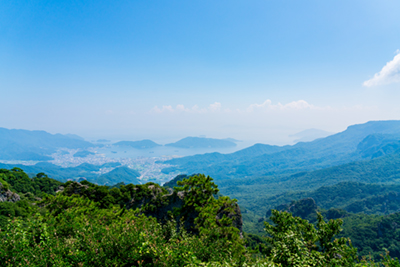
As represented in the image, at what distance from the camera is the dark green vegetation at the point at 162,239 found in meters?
5.21

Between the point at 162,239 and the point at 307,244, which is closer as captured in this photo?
the point at 162,239

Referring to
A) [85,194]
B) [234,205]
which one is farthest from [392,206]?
[85,194]

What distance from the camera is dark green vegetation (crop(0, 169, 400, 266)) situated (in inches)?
205

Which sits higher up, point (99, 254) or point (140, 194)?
point (99, 254)

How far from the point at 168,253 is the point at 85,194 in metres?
16.2

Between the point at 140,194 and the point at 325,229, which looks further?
the point at 140,194

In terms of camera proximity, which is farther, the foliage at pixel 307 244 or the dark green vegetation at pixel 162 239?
the foliage at pixel 307 244

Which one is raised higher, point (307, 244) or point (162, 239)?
point (162, 239)

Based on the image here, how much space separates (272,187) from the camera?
19462 cm

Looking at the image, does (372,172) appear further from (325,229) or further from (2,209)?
(2,209)

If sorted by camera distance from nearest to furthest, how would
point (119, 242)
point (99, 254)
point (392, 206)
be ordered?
point (99, 254) < point (119, 242) < point (392, 206)

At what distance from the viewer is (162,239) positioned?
6.79 meters

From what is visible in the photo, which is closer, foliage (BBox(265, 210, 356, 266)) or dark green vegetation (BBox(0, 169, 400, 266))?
dark green vegetation (BBox(0, 169, 400, 266))

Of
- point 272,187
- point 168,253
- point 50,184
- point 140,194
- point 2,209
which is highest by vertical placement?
point 168,253
